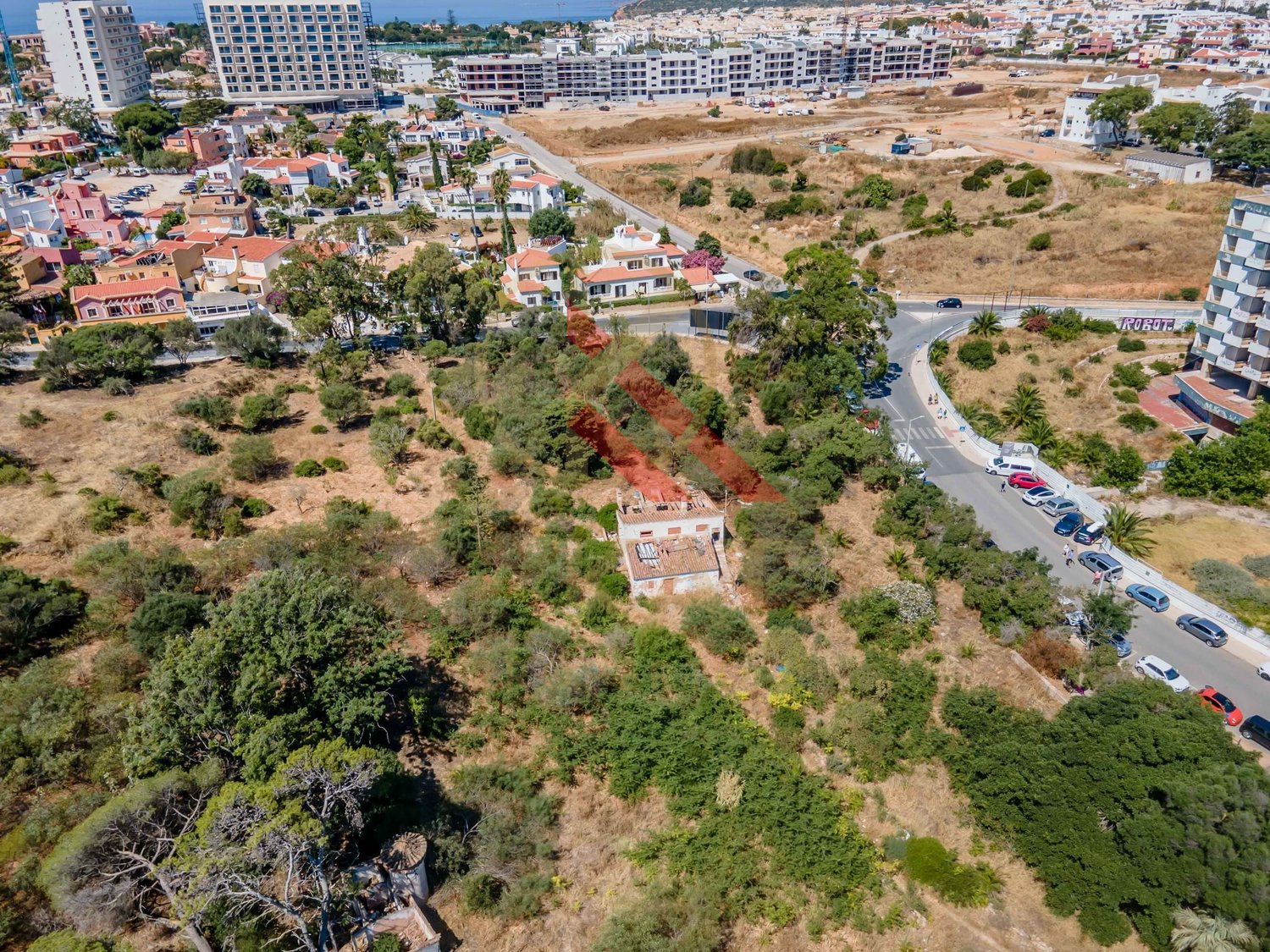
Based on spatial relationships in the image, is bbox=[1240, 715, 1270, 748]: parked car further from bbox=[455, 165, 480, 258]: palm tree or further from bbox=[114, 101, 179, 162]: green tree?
bbox=[114, 101, 179, 162]: green tree

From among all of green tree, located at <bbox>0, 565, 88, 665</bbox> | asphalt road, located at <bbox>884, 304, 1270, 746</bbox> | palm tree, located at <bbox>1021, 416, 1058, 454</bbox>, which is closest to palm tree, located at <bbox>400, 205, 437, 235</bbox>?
asphalt road, located at <bbox>884, 304, 1270, 746</bbox>

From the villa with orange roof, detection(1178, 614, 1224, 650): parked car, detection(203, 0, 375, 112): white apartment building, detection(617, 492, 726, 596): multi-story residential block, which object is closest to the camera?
detection(1178, 614, 1224, 650): parked car

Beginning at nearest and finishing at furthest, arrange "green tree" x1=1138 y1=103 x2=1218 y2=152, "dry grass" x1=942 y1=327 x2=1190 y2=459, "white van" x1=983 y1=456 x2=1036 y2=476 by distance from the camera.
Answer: "white van" x1=983 y1=456 x2=1036 y2=476 < "dry grass" x1=942 y1=327 x2=1190 y2=459 < "green tree" x1=1138 y1=103 x2=1218 y2=152

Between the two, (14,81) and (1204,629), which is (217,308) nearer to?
(1204,629)

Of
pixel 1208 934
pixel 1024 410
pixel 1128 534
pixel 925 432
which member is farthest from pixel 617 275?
pixel 1208 934

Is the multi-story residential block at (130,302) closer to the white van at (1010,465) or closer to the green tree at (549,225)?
the green tree at (549,225)

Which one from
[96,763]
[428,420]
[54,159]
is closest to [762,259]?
[428,420]
